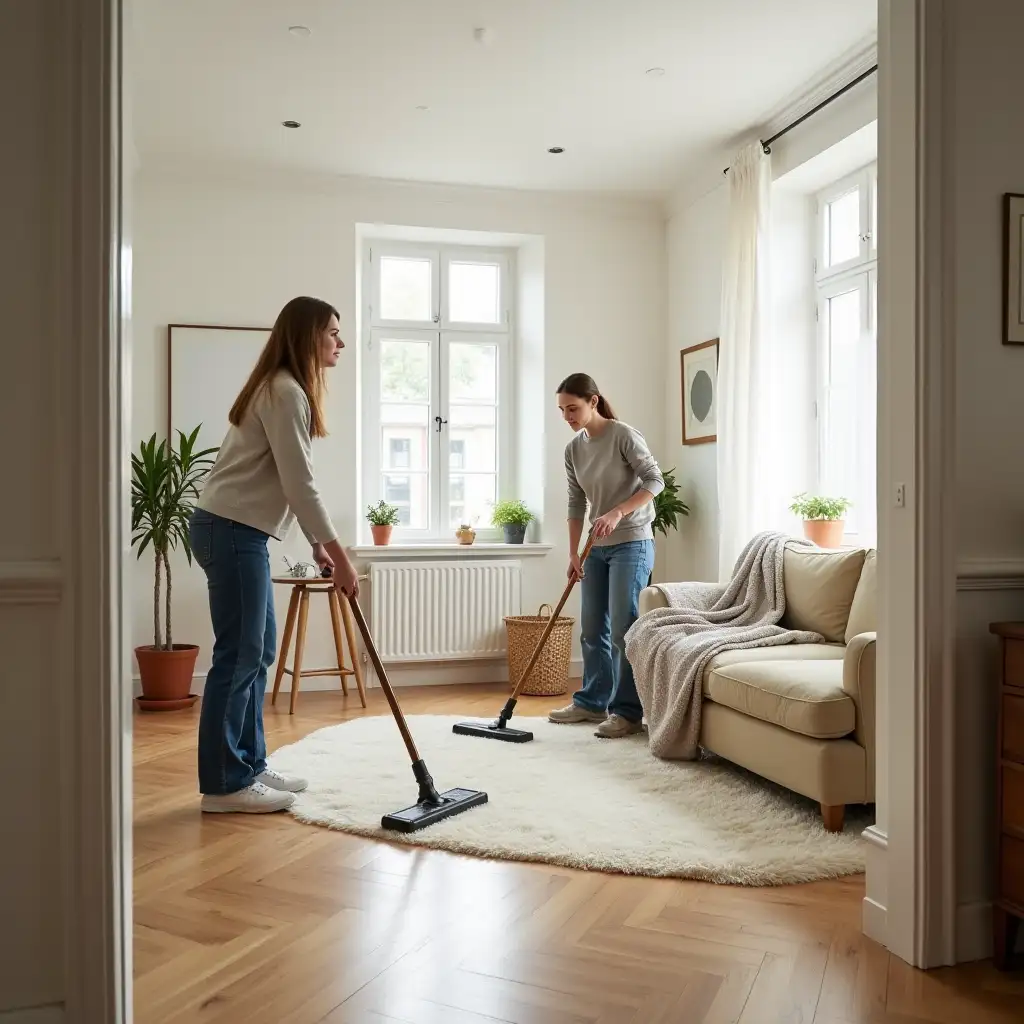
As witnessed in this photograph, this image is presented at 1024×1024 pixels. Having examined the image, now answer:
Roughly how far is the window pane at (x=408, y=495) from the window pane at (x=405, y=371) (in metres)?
0.46

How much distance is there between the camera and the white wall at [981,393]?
7.00 ft

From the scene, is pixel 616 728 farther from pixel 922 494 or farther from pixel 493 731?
pixel 922 494

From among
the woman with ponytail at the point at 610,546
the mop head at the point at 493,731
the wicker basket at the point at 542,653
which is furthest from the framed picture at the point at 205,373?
the mop head at the point at 493,731

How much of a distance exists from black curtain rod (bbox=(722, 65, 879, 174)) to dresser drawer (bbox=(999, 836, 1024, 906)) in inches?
122

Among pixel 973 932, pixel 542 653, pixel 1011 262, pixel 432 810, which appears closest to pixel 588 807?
pixel 432 810

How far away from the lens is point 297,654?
4.93 meters

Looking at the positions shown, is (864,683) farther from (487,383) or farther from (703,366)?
(487,383)

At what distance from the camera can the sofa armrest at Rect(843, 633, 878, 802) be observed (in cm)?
288

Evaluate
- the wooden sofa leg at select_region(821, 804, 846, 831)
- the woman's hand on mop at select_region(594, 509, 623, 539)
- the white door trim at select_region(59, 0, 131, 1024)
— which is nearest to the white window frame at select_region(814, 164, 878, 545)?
the woman's hand on mop at select_region(594, 509, 623, 539)

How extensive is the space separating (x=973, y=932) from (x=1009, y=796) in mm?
313

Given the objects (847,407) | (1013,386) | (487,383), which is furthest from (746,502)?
(1013,386)

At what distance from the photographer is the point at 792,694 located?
303 centimetres

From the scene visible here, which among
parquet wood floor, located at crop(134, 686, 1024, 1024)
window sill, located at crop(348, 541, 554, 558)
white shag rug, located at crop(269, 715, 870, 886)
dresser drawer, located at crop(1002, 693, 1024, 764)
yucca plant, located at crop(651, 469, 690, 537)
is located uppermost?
yucca plant, located at crop(651, 469, 690, 537)

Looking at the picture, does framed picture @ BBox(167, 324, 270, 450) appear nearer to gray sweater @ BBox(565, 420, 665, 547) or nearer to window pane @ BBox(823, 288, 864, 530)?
gray sweater @ BBox(565, 420, 665, 547)
